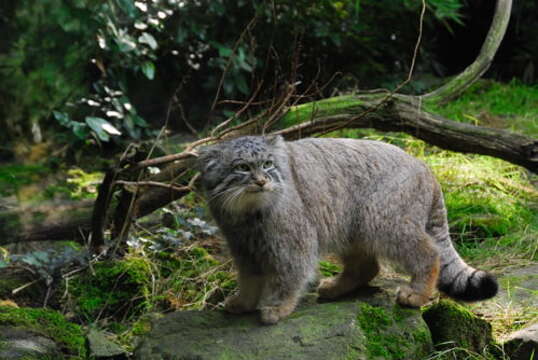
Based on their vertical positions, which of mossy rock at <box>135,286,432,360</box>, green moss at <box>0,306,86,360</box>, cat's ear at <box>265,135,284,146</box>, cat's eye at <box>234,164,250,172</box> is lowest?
green moss at <box>0,306,86,360</box>

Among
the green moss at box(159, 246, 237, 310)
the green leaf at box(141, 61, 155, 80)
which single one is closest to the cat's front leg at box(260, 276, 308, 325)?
the green moss at box(159, 246, 237, 310)

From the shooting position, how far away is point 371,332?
12.1 feet

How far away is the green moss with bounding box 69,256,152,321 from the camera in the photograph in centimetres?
498

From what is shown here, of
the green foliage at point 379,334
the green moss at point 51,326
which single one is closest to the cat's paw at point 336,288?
the green foliage at point 379,334

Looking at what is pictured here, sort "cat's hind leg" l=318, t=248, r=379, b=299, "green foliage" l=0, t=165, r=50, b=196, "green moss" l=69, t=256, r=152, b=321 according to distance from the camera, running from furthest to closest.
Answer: "green foliage" l=0, t=165, r=50, b=196, "green moss" l=69, t=256, r=152, b=321, "cat's hind leg" l=318, t=248, r=379, b=299

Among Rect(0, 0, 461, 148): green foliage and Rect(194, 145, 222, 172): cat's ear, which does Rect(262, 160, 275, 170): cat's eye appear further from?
Rect(0, 0, 461, 148): green foliage

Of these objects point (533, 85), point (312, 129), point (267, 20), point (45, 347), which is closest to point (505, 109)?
point (533, 85)

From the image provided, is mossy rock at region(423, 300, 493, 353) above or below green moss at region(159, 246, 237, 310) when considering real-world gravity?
above

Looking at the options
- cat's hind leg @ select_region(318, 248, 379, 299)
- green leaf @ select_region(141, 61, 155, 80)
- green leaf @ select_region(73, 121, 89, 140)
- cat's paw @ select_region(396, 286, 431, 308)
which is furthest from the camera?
green leaf @ select_region(141, 61, 155, 80)

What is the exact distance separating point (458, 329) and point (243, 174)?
1.56 meters

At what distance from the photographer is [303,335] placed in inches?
142

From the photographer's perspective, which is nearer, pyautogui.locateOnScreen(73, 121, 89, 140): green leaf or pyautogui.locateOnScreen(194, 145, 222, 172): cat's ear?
pyautogui.locateOnScreen(194, 145, 222, 172): cat's ear

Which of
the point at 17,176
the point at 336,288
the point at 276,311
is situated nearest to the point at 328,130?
the point at 336,288

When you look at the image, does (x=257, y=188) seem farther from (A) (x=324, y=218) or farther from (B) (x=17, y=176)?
(B) (x=17, y=176)
